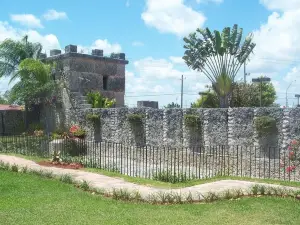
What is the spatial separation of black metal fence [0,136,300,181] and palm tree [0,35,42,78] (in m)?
6.02

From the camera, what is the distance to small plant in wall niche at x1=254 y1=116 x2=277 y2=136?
13.0 m

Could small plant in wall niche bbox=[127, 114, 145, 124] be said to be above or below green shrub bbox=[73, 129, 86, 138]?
above

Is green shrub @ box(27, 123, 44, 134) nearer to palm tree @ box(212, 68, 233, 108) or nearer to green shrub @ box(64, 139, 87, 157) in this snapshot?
green shrub @ box(64, 139, 87, 157)

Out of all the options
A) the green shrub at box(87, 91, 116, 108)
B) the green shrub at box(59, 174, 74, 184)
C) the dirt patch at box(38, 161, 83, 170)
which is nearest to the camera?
the green shrub at box(59, 174, 74, 184)

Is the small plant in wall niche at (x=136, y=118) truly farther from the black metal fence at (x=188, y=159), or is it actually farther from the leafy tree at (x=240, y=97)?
the leafy tree at (x=240, y=97)

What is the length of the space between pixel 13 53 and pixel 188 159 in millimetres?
13063

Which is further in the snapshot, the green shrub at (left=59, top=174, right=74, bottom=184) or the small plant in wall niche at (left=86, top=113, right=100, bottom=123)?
the small plant in wall niche at (left=86, top=113, right=100, bottom=123)

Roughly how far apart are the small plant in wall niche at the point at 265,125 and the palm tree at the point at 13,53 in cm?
1495

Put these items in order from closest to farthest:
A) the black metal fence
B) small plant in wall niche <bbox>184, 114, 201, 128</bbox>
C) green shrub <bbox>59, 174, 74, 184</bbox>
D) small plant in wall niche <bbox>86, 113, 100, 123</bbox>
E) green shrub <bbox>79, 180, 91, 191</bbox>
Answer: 1. green shrub <bbox>79, 180, 91, 191</bbox>
2. green shrub <bbox>59, 174, 74, 184</bbox>
3. the black metal fence
4. small plant in wall niche <bbox>184, 114, 201, 128</bbox>
5. small plant in wall niche <bbox>86, 113, 100, 123</bbox>

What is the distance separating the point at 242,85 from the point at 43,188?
18.6 metres

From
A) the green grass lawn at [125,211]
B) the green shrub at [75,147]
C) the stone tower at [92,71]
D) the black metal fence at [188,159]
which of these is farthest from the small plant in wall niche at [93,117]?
the green grass lawn at [125,211]

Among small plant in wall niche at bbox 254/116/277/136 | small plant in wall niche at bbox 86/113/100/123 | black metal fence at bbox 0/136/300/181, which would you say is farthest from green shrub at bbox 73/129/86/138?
small plant in wall niche at bbox 254/116/277/136

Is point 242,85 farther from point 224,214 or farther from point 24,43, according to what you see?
point 224,214

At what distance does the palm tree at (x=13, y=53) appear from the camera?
22.8 m
